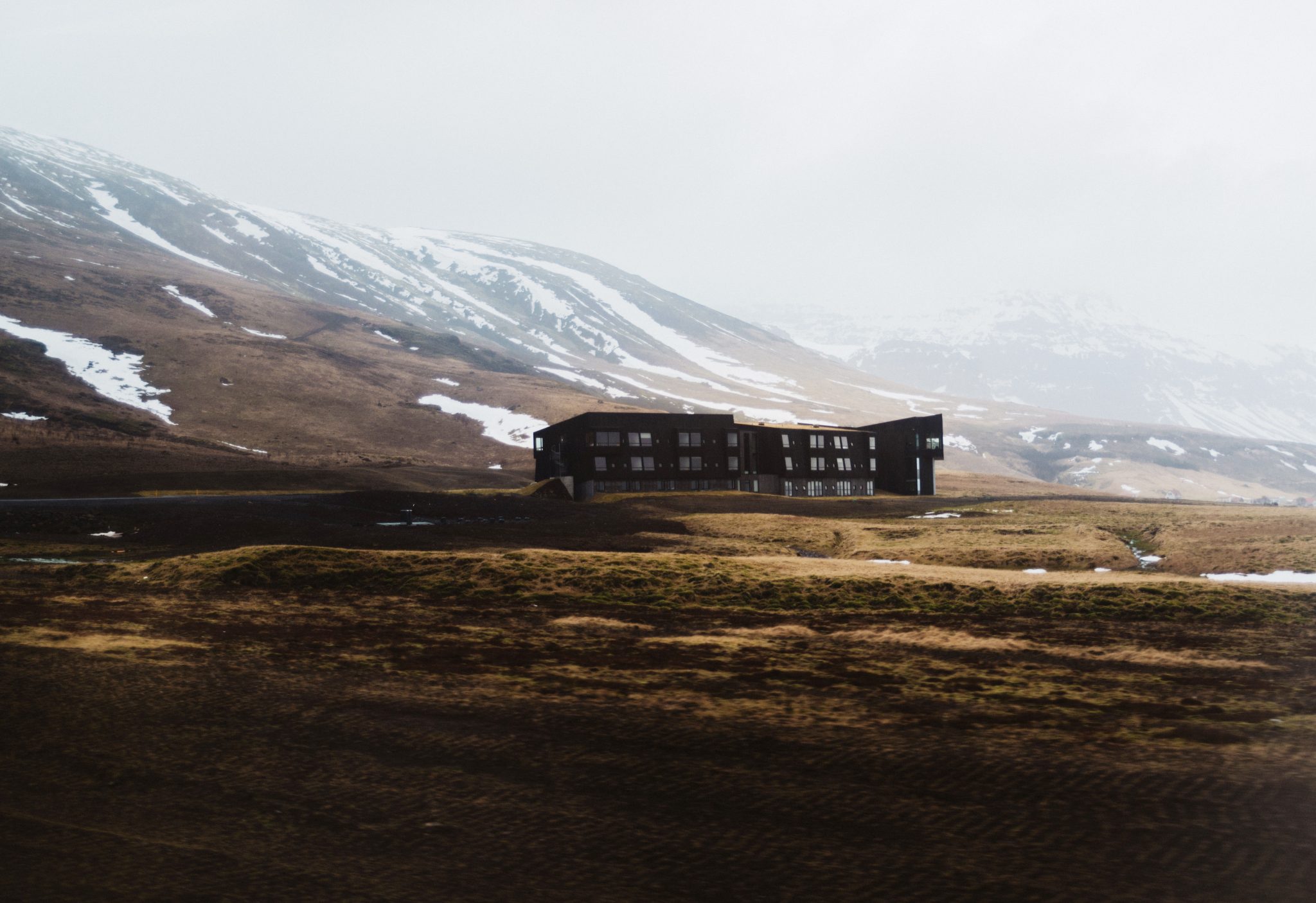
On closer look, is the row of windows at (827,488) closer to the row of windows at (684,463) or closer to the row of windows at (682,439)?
the row of windows at (684,463)

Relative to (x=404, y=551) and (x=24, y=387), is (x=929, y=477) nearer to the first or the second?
(x=404, y=551)

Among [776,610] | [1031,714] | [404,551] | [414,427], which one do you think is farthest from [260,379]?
[1031,714]

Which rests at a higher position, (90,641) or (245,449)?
(245,449)

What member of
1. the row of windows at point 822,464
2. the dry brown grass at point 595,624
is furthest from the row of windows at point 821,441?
the dry brown grass at point 595,624

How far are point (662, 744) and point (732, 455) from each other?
89.0 metres

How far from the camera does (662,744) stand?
37.6 ft

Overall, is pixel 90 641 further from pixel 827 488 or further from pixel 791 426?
pixel 827 488

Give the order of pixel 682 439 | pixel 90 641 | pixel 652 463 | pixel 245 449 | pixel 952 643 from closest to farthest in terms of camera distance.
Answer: pixel 90 641, pixel 952 643, pixel 652 463, pixel 682 439, pixel 245 449

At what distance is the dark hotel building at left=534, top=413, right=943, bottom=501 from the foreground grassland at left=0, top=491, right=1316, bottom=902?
65959mm

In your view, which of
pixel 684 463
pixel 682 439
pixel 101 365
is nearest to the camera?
pixel 684 463

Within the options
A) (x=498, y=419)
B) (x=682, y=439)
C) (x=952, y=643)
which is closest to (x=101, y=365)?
(x=498, y=419)

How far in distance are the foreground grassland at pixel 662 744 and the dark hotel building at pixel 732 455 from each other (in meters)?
66.0

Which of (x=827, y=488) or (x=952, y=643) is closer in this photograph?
(x=952, y=643)

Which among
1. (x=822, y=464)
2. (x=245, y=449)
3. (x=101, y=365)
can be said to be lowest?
(x=822, y=464)
